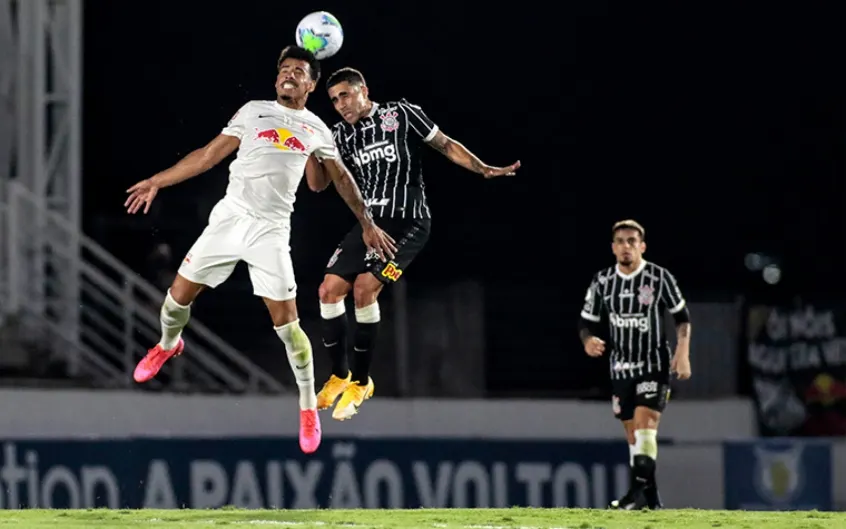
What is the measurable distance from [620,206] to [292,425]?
6827 mm

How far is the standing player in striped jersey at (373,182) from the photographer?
11.9 m

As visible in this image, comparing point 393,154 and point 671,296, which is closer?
point 393,154

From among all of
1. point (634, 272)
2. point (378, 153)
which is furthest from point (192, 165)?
point (634, 272)

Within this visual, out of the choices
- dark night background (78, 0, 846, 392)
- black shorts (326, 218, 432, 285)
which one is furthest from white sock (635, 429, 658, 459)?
dark night background (78, 0, 846, 392)

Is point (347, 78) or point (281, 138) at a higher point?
point (347, 78)

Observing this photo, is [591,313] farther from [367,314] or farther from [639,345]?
[367,314]

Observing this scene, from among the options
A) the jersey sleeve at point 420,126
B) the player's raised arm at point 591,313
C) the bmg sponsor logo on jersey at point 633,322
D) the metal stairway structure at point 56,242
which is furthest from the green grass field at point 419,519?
the metal stairway structure at point 56,242

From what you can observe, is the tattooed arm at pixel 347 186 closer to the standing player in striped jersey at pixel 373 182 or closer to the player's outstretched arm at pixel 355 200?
the player's outstretched arm at pixel 355 200

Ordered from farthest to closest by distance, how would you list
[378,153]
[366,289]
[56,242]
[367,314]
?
[56,242] → [367,314] → [378,153] → [366,289]

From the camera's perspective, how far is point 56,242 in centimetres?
1791

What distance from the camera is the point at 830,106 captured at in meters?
24.5

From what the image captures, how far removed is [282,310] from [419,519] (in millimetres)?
1492

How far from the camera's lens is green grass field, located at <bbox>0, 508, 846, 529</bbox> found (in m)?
10.9

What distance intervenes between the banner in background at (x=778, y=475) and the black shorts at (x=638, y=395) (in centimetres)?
392
